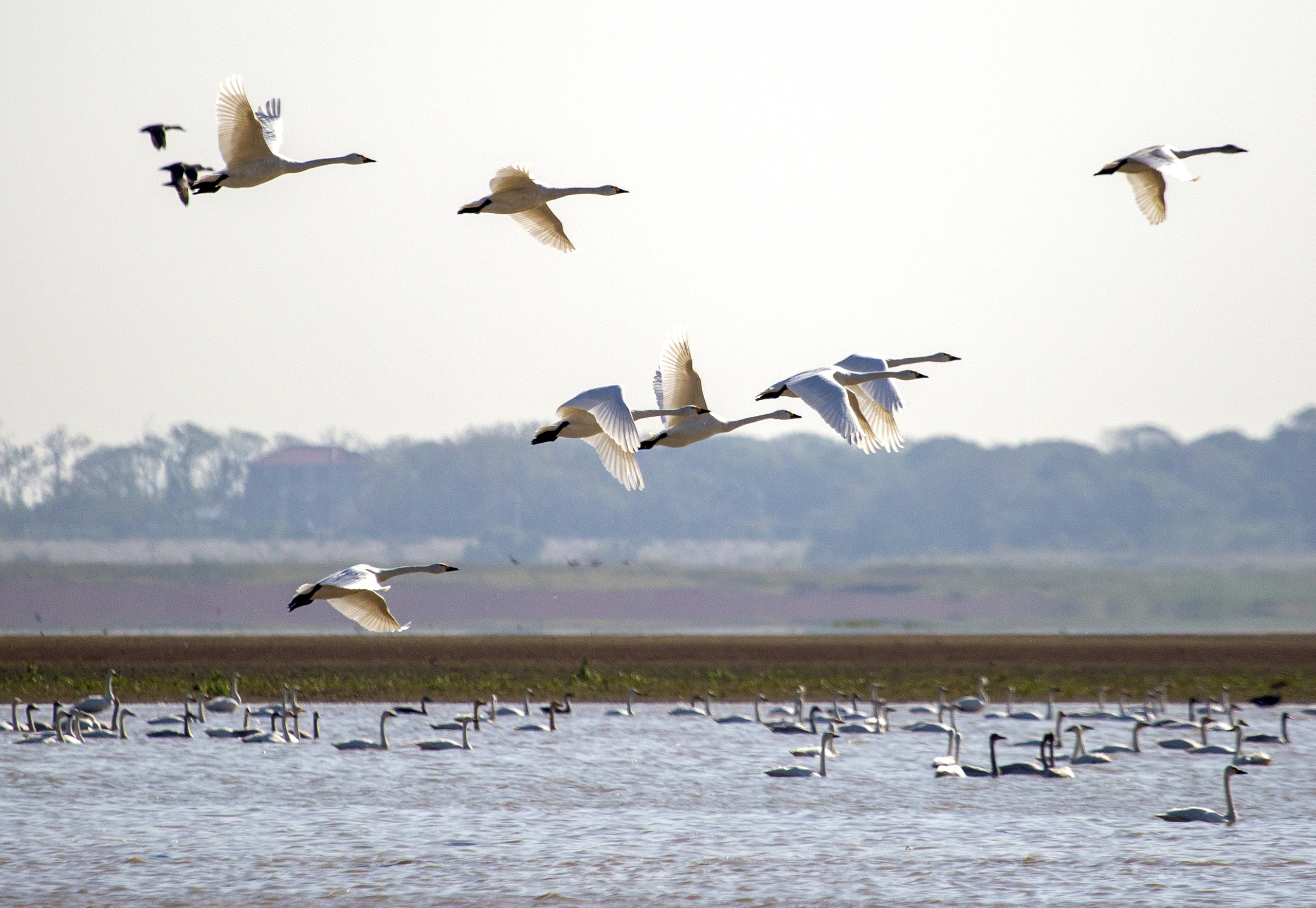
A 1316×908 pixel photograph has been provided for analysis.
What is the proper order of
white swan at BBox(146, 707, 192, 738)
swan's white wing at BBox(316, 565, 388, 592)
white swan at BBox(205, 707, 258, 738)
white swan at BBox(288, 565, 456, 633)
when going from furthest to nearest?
1. white swan at BBox(146, 707, 192, 738)
2. white swan at BBox(205, 707, 258, 738)
3. white swan at BBox(288, 565, 456, 633)
4. swan's white wing at BBox(316, 565, 388, 592)

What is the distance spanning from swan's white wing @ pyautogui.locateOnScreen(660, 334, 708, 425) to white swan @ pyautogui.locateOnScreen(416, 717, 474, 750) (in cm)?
1431

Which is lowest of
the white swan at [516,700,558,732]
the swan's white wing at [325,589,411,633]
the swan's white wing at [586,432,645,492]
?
the white swan at [516,700,558,732]

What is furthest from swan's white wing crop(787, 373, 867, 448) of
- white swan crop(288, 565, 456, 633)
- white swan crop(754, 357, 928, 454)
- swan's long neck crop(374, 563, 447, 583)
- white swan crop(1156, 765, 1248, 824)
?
white swan crop(1156, 765, 1248, 824)

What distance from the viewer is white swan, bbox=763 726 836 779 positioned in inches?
1037

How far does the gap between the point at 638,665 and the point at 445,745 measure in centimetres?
1977

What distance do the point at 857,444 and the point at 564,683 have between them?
99.0 feet

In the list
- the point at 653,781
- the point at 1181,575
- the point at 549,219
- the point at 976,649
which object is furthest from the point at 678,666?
the point at 1181,575

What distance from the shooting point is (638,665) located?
49000mm

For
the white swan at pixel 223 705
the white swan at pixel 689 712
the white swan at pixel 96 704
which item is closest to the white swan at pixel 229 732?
the white swan at pixel 96 704

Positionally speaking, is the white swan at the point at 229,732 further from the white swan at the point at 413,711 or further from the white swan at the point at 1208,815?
the white swan at the point at 1208,815

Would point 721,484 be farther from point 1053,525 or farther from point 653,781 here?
point 653,781

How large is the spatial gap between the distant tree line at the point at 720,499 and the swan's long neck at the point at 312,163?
13318 cm

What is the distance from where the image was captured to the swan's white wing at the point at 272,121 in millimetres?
17016

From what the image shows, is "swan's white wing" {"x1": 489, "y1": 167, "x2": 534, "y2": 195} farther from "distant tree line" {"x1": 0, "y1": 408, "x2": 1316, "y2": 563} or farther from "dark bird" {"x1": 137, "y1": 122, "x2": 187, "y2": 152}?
"distant tree line" {"x1": 0, "y1": 408, "x2": 1316, "y2": 563}
